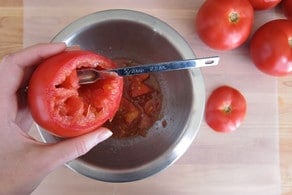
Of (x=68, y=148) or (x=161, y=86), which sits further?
(x=161, y=86)

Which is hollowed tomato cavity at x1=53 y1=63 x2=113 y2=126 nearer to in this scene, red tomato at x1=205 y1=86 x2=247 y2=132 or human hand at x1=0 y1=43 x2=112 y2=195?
human hand at x1=0 y1=43 x2=112 y2=195

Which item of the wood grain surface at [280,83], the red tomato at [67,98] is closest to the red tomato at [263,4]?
the wood grain surface at [280,83]

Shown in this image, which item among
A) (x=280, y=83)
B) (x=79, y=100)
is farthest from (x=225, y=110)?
(x=79, y=100)

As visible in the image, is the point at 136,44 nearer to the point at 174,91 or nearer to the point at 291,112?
the point at 174,91

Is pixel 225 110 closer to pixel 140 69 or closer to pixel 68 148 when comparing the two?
pixel 140 69

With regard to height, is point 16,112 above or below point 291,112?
above

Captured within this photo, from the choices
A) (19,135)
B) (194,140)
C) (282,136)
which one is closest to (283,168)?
(282,136)
